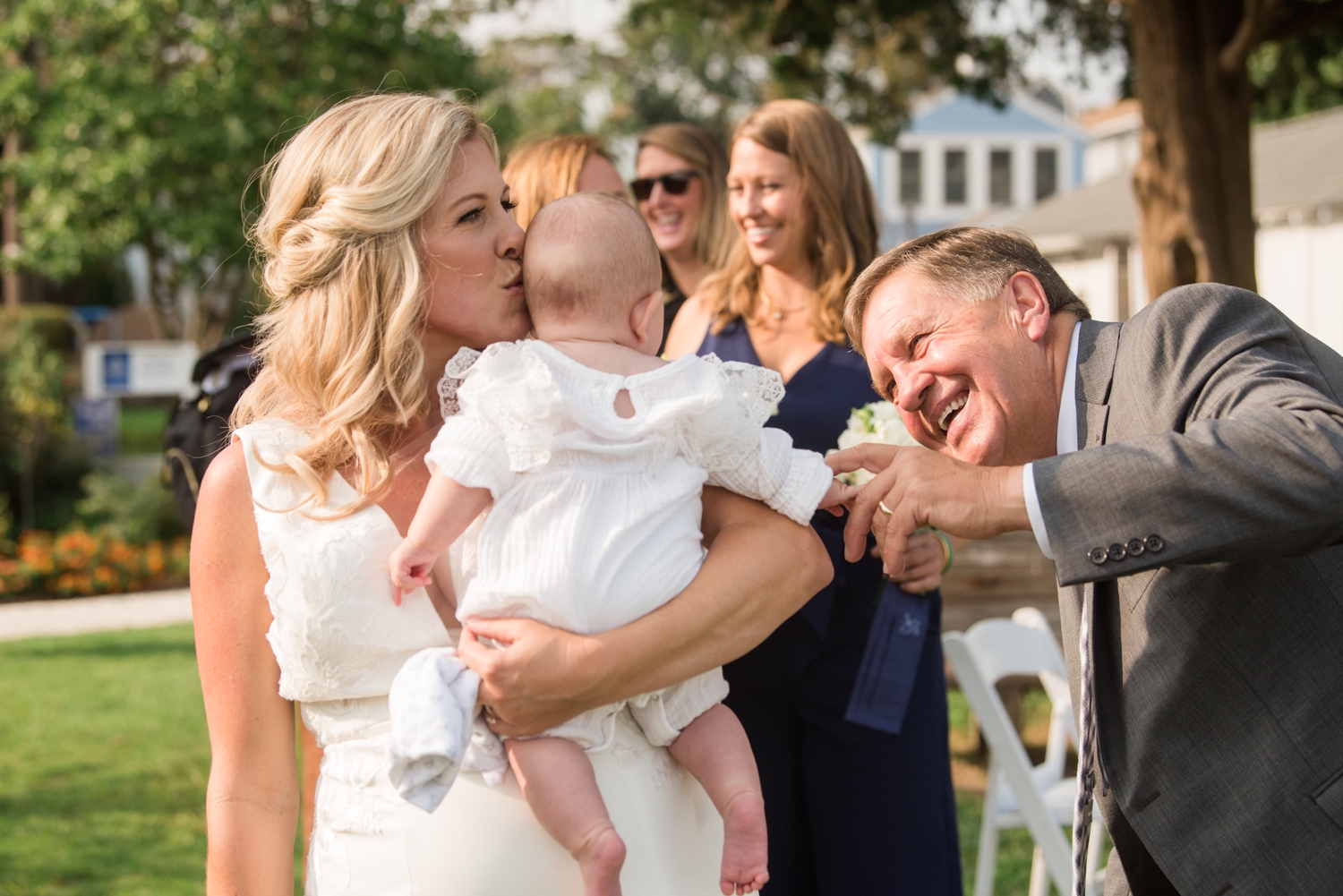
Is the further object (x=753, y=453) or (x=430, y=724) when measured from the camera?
(x=753, y=453)

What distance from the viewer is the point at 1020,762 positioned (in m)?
4.08

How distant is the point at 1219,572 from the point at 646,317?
45.4 inches

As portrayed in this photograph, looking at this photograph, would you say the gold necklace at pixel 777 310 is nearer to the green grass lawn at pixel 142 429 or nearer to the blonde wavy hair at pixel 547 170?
the blonde wavy hair at pixel 547 170

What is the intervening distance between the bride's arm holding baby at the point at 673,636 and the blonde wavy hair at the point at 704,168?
2.79 meters

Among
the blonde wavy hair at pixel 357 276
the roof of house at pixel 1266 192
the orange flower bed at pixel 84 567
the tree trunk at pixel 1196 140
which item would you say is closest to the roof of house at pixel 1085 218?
the roof of house at pixel 1266 192

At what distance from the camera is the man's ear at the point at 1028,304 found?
7.38 ft

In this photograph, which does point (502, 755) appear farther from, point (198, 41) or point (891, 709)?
point (198, 41)

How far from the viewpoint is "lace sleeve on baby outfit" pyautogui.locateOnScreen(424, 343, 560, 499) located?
6.54ft

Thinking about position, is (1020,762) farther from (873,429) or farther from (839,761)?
(873,429)

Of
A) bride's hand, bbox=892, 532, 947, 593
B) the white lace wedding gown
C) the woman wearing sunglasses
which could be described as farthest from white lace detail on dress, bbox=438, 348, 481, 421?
the woman wearing sunglasses

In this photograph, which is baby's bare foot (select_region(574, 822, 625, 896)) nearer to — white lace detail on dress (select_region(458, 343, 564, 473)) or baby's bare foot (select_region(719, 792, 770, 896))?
baby's bare foot (select_region(719, 792, 770, 896))

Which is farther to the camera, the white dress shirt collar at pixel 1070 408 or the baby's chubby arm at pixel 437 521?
the white dress shirt collar at pixel 1070 408

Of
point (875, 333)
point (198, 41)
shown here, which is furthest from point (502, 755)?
point (198, 41)

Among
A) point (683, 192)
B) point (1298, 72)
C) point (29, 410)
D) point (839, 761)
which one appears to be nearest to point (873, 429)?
point (839, 761)
